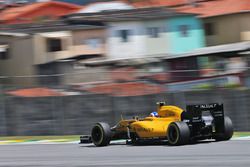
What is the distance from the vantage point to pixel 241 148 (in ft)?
41.3

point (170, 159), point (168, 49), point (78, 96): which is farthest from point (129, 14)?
point (170, 159)

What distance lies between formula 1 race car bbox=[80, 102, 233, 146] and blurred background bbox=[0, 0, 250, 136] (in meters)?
6.19

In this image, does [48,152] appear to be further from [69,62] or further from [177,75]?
[69,62]

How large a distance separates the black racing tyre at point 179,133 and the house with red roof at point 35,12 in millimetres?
42878

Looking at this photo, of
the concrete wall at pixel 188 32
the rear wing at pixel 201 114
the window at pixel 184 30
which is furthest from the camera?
the window at pixel 184 30

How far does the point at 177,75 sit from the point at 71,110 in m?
3.76

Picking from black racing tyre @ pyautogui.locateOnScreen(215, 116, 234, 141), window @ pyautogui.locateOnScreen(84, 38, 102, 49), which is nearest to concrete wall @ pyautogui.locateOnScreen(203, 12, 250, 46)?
window @ pyautogui.locateOnScreen(84, 38, 102, 49)

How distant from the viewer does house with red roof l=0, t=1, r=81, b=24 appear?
56.2m

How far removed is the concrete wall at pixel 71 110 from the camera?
21297mm

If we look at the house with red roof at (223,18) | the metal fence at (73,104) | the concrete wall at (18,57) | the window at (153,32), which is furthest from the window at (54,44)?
the metal fence at (73,104)

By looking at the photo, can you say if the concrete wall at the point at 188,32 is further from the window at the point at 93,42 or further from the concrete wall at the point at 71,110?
the concrete wall at the point at 71,110

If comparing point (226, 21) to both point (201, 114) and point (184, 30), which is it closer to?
point (184, 30)

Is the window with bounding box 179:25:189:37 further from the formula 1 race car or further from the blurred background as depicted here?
the formula 1 race car

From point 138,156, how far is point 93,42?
36.1 meters
